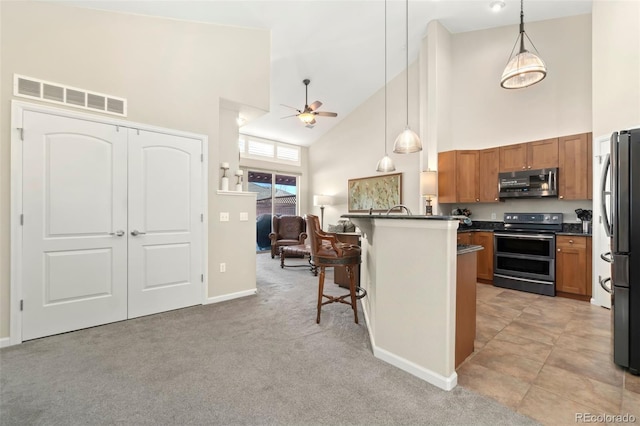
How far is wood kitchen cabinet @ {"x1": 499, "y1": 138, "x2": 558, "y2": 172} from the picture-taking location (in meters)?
4.18

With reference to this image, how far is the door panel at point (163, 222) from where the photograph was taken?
3.04m

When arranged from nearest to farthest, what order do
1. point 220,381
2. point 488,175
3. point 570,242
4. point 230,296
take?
point 220,381 < point 230,296 < point 570,242 < point 488,175

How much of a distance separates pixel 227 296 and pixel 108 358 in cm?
155

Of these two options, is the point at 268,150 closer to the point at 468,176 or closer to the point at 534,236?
the point at 468,176

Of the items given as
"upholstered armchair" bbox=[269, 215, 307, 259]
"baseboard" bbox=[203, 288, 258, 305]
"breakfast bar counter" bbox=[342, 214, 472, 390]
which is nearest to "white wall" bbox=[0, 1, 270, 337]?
"baseboard" bbox=[203, 288, 258, 305]

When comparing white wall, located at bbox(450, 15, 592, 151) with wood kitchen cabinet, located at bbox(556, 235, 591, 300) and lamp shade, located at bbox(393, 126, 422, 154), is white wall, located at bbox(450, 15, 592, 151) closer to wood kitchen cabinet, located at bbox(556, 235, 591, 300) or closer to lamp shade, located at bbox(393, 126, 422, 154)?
wood kitchen cabinet, located at bbox(556, 235, 591, 300)

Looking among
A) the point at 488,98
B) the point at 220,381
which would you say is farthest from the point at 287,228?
the point at 220,381

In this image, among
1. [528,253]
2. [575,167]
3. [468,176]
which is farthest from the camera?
Answer: [468,176]

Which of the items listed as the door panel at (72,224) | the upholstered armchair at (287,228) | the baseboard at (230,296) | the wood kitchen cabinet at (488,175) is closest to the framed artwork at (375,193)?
the upholstered armchair at (287,228)

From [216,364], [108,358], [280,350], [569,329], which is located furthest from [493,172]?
[108,358]

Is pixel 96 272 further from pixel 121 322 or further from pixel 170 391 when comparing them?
pixel 170 391

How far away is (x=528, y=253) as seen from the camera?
13.6 feet

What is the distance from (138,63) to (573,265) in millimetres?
6113

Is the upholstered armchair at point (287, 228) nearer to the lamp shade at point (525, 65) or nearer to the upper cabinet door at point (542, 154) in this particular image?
the upper cabinet door at point (542, 154)
